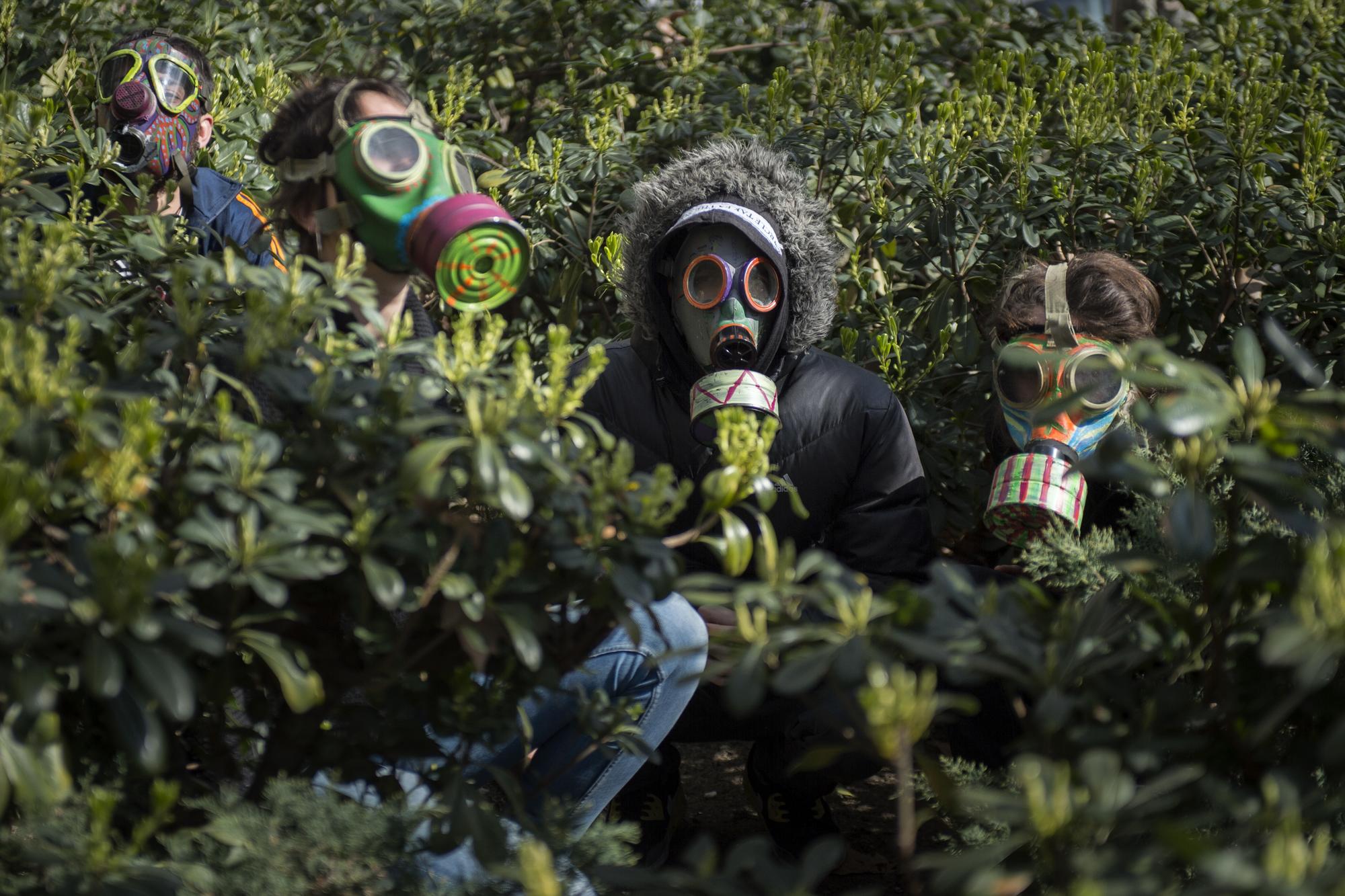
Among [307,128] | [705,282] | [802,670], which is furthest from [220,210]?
[802,670]

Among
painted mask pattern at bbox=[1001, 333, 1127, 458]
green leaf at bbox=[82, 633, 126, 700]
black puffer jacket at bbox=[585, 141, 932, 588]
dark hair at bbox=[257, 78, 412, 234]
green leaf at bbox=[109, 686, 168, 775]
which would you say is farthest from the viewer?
black puffer jacket at bbox=[585, 141, 932, 588]

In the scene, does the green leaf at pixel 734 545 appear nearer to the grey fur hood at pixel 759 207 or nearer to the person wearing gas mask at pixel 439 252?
the person wearing gas mask at pixel 439 252

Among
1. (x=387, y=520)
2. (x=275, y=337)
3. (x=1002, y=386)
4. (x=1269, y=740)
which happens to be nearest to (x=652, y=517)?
(x=387, y=520)

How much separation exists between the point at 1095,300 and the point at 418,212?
57.7 inches

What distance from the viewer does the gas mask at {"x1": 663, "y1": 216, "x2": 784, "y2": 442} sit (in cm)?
270

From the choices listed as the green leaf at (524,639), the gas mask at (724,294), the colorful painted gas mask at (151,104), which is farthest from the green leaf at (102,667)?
the colorful painted gas mask at (151,104)

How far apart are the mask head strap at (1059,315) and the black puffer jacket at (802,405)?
1.29 ft

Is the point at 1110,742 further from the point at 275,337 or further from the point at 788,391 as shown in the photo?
the point at 788,391

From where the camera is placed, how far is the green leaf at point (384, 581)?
1506mm

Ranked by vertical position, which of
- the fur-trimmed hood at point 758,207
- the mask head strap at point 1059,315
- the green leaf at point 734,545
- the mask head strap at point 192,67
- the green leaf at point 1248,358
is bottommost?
the green leaf at point 734,545

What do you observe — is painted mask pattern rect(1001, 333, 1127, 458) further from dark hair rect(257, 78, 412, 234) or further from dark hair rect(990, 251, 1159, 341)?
dark hair rect(257, 78, 412, 234)

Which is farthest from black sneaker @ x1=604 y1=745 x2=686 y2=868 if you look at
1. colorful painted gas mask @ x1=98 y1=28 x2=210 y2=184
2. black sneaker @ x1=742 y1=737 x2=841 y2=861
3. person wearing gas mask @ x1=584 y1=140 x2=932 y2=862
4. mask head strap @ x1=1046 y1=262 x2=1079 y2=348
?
colorful painted gas mask @ x1=98 y1=28 x2=210 y2=184

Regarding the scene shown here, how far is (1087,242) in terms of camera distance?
3.41 m

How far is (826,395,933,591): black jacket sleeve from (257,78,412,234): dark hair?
4.07ft
